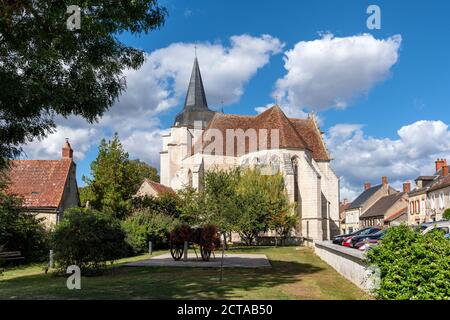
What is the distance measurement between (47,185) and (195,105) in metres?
31.5

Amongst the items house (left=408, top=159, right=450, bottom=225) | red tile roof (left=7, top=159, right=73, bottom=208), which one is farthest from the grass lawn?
house (left=408, top=159, right=450, bottom=225)

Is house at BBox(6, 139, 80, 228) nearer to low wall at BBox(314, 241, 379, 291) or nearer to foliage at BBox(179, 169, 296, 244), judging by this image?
foliage at BBox(179, 169, 296, 244)

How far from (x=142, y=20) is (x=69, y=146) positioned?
22.9 meters

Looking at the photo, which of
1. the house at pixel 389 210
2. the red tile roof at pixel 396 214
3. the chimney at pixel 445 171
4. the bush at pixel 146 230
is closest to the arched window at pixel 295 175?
the chimney at pixel 445 171

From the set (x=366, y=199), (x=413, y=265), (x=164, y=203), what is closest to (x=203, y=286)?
(x=413, y=265)

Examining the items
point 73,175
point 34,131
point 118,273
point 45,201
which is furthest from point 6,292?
point 73,175

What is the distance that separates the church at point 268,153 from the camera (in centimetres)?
4238

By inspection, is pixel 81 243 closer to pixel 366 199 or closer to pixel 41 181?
pixel 41 181

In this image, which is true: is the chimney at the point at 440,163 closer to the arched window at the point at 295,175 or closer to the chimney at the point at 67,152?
the arched window at the point at 295,175

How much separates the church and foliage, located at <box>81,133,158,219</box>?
25.4 feet

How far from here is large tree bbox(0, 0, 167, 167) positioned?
798cm

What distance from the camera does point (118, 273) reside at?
47.8 feet

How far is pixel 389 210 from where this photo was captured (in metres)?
59.2
